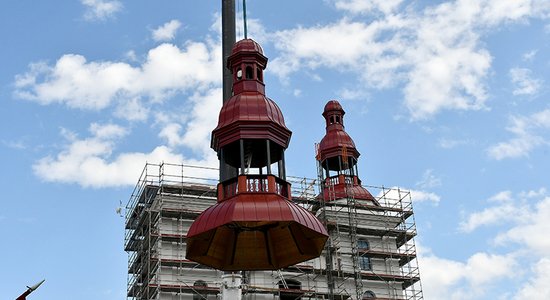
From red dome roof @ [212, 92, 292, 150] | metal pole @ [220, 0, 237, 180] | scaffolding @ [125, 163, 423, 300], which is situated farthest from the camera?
scaffolding @ [125, 163, 423, 300]

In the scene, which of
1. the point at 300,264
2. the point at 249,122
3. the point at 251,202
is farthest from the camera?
the point at 300,264

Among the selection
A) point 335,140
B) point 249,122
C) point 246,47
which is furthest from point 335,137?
point 249,122

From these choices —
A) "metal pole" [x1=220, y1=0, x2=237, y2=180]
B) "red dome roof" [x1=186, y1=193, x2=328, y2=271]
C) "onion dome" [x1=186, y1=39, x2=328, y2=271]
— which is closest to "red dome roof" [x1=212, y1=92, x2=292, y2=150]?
"onion dome" [x1=186, y1=39, x2=328, y2=271]

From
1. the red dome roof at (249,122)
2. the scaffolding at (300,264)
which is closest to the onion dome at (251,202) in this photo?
the red dome roof at (249,122)

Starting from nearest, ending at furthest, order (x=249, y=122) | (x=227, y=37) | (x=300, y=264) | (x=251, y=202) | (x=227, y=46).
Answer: (x=251, y=202)
(x=249, y=122)
(x=227, y=37)
(x=227, y=46)
(x=300, y=264)

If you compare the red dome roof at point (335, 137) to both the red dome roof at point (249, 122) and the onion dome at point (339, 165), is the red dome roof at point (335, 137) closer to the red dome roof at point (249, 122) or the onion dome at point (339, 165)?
the onion dome at point (339, 165)

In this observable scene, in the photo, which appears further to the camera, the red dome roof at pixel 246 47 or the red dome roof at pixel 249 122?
the red dome roof at pixel 246 47

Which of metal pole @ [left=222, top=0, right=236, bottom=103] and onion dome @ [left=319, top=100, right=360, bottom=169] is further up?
onion dome @ [left=319, top=100, right=360, bottom=169]

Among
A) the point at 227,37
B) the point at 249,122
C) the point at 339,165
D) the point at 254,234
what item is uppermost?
the point at 339,165

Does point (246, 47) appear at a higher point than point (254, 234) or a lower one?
higher

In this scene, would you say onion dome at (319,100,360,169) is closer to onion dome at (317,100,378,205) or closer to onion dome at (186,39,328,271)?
onion dome at (317,100,378,205)

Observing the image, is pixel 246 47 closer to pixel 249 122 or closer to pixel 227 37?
pixel 227 37

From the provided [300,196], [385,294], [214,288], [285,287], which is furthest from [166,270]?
[385,294]

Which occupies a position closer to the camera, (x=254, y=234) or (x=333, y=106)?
(x=254, y=234)
